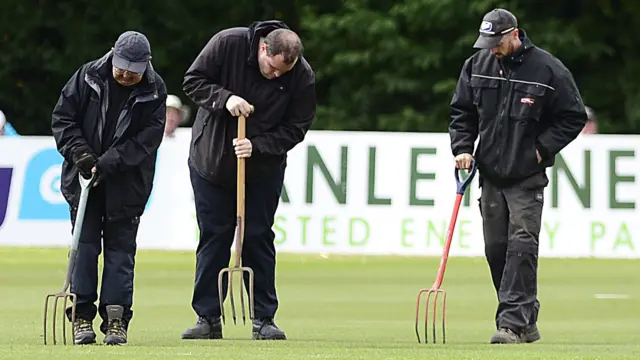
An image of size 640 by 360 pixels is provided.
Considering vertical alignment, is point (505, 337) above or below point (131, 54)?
below

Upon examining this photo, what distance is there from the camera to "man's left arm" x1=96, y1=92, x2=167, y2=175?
30.2ft

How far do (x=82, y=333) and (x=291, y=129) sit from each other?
171 centimetres

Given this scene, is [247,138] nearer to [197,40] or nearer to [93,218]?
[93,218]

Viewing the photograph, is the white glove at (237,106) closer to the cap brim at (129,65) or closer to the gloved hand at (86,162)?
the cap brim at (129,65)

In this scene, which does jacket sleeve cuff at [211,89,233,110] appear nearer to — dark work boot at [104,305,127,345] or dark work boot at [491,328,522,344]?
dark work boot at [104,305,127,345]

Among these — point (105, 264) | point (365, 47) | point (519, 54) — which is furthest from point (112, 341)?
point (365, 47)

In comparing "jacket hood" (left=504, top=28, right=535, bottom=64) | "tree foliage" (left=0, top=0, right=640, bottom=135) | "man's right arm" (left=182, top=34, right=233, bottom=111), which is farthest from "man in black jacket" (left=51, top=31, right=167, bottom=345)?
"tree foliage" (left=0, top=0, right=640, bottom=135)

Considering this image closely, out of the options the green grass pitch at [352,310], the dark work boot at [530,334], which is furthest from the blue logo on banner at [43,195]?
the dark work boot at [530,334]

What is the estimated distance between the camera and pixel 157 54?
33.3 metres

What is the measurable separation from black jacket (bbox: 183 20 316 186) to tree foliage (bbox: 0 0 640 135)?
21307 mm

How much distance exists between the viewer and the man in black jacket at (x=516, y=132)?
9922 mm

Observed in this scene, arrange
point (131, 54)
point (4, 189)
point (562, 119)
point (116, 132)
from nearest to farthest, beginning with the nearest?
point (131, 54) < point (116, 132) < point (562, 119) < point (4, 189)

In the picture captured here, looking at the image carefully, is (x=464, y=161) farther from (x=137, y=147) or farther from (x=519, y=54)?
(x=137, y=147)

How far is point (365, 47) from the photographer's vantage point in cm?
3284
